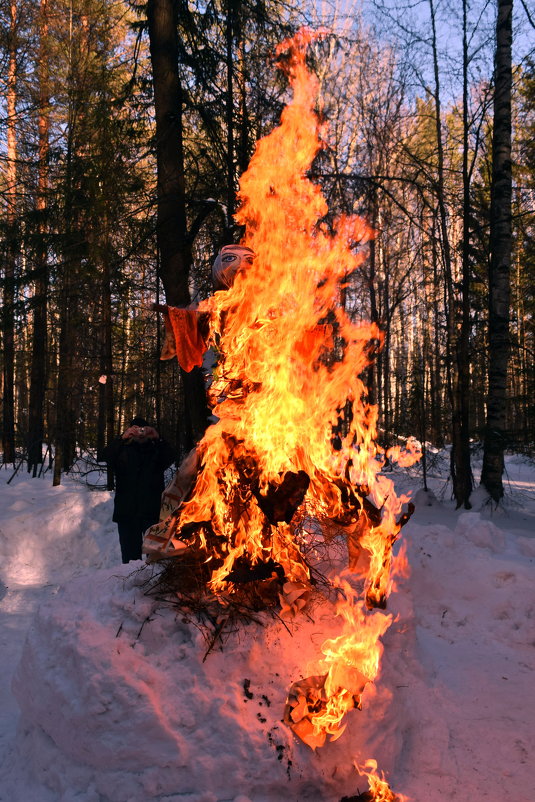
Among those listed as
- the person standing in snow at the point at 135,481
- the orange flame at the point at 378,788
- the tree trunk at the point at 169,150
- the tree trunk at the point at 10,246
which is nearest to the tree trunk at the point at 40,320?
the tree trunk at the point at 10,246

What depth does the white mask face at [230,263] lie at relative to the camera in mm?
4336

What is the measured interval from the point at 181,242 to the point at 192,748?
6.03m

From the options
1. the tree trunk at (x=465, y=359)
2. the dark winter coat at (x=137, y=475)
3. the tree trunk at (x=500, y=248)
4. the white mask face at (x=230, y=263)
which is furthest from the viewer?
the tree trunk at (x=465, y=359)

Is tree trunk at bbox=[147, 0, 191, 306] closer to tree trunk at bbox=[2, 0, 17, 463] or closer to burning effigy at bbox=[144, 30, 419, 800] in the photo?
burning effigy at bbox=[144, 30, 419, 800]

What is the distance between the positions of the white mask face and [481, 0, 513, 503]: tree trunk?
6.50 meters

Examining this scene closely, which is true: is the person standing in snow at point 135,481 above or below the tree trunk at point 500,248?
below

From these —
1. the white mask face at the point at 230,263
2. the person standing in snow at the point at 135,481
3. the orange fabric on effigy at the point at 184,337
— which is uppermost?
the white mask face at the point at 230,263

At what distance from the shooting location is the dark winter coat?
5992 mm

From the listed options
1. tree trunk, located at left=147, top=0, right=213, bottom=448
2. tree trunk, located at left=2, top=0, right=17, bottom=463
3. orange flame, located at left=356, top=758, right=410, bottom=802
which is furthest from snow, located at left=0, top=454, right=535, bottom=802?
tree trunk, located at left=2, top=0, right=17, bottom=463

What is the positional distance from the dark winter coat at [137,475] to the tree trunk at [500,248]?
19.7 feet

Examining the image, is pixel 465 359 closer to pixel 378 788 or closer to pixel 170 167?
pixel 170 167

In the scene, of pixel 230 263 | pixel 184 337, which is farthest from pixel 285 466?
pixel 230 263

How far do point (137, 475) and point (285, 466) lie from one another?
2.80 metres

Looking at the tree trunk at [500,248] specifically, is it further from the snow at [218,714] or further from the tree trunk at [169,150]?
the tree trunk at [169,150]
